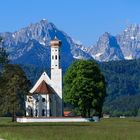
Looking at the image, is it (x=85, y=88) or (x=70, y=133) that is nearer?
(x=70, y=133)

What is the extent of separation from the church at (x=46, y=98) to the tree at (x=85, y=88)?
17.6 m

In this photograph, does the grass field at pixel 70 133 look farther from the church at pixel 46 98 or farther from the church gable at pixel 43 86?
the church gable at pixel 43 86

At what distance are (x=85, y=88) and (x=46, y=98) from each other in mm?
24755

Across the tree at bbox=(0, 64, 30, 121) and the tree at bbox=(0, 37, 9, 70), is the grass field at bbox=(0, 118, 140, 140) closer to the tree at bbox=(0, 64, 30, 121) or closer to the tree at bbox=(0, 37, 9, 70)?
the tree at bbox=(0, 37, 9, 70)

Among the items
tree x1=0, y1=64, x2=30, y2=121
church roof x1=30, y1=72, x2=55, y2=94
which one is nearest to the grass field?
tree x1=0, y1=64, x2=30, y2=121

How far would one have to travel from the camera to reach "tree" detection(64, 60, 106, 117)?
107 m

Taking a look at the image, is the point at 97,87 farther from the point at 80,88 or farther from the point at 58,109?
the point at 58,109

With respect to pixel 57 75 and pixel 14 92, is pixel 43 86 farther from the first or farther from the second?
pixel 14 92

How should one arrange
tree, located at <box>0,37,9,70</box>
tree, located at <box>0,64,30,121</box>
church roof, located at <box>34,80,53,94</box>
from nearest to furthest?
tree, located at <box>0,37,9,70</box> → tree, located at <box>0,64,30,121</box> → church roof, located at <box>34,80,53,94</box>

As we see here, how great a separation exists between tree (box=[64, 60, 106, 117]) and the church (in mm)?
17580

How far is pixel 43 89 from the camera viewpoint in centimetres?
13138

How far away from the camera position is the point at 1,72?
8038 centimetres

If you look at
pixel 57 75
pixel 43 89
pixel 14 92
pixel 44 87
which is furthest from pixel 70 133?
pixel 57 75

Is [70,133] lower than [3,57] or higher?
lower
